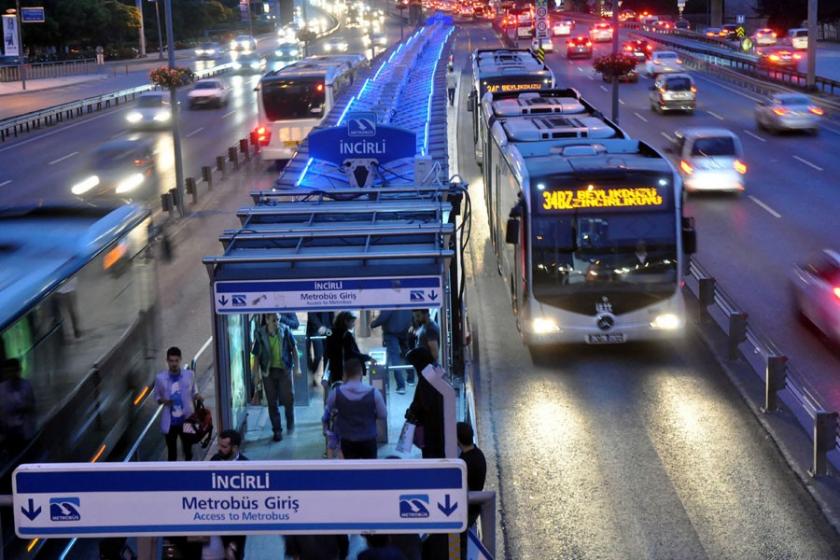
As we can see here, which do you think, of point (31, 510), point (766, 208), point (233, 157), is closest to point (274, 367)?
point (31, 510)

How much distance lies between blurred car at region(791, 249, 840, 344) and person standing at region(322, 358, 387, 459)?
933 centimetres

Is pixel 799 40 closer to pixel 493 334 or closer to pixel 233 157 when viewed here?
pixel 233 157

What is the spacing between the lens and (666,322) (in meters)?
17.1

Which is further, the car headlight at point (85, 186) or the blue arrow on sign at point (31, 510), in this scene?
the car headlight at point (85, 186)

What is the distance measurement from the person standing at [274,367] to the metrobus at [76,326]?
1.66 metres

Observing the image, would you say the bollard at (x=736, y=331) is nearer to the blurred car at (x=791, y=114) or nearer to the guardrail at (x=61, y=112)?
the blurred car at (x=791, y=114)

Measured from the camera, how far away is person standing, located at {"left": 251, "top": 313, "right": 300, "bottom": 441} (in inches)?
493

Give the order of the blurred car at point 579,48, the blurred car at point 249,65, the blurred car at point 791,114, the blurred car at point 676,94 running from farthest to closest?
1. the blurred car at point 249,65
2. the blurred car at point 579,48
3. the blurred car at point 676,94
4. the blurred car at point 791,114

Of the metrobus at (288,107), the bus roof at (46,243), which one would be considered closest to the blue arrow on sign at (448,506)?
the bus roof at (46,243)

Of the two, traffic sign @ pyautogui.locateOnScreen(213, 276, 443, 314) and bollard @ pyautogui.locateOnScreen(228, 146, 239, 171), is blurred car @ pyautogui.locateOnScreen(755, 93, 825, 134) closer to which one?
bollard @ pyautogui.locateOnScreen(228, 146, 239, 171)

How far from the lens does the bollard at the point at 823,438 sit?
491 inches

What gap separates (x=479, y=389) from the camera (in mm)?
16297

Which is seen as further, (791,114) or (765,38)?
(765,38)

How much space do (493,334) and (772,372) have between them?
5.44 metres
